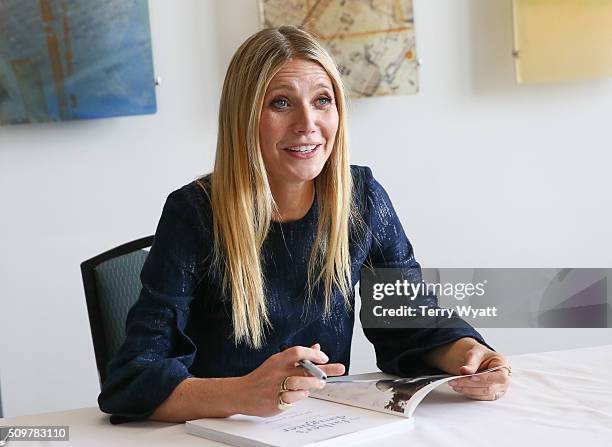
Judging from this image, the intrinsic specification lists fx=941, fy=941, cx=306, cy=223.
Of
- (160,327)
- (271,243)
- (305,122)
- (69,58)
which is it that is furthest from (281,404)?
(69,58)

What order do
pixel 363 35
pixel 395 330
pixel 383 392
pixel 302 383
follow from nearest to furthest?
1. pixel 302 383
2. pixel 383 392
3. pixel 395 330
4. pixel 363 35

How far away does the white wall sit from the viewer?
2.82 m

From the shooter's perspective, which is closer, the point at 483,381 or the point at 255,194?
the point at 483,381

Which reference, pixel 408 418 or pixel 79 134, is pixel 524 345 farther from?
pixel 408 418

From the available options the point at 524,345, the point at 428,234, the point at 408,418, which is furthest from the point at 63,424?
the point at 524,345

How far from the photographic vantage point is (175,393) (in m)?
1.46

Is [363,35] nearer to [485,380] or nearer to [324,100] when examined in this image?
[324,100]

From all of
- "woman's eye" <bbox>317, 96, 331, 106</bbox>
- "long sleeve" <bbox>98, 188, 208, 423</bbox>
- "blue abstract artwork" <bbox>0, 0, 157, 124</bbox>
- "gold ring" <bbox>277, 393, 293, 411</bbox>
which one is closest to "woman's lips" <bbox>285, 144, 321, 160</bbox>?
"woman's eye" <bbox>317, 96, 331, 106</bbox>

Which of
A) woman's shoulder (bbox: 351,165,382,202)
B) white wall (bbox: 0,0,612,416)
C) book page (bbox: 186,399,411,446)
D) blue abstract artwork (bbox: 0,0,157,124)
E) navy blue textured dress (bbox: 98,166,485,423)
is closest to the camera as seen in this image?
book page (bbox: 186,399,411,446)

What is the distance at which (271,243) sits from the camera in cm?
175

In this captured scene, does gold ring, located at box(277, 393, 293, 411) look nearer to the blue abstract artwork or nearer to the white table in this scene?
the white table

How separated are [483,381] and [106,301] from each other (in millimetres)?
839

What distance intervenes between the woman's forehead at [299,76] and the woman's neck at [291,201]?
19cm

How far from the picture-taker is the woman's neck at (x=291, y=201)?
1782 millimetres
